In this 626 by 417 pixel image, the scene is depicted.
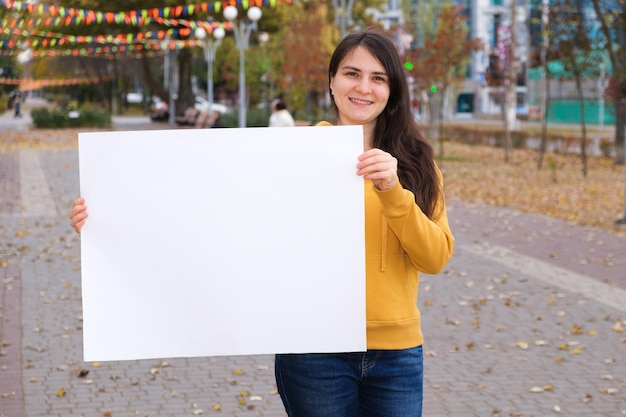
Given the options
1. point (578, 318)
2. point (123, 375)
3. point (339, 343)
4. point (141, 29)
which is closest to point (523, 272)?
point (578, 318)

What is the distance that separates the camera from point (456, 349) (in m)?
7.42

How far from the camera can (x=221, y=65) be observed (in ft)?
229


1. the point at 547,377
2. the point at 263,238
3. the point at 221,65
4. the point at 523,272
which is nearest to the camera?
the point at 263,238

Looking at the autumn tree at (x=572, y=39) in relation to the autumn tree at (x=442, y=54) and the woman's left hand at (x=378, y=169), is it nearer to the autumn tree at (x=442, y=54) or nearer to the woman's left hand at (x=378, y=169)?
the autumn tree at (x=442, y=54)

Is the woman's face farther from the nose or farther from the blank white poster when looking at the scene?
the blank white poster

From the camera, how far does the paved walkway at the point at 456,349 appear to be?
20.0 ft

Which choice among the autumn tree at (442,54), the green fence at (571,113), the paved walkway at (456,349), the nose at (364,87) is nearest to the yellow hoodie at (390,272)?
the nose at (364,87)

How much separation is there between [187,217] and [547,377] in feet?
14.7

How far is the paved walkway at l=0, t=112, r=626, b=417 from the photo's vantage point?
241 inches

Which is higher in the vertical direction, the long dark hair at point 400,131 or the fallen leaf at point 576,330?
the long dark hair at point 400,131

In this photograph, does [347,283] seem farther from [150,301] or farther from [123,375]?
[123,375]

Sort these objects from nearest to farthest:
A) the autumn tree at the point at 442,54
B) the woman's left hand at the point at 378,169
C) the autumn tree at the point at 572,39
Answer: the woman's left hand at the point at 378,169 → the autumn tree at the point at 572,39 → the autumn tree at the point at 442,54

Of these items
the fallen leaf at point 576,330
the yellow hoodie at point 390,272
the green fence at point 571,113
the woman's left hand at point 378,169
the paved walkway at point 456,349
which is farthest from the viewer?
the green fence at point 571,113

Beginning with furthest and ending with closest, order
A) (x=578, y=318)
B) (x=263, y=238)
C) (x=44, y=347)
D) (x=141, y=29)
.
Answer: (x=141, y=29) < (x=578, y=318) < (x=44, y=347) < (x=263, y=238)
